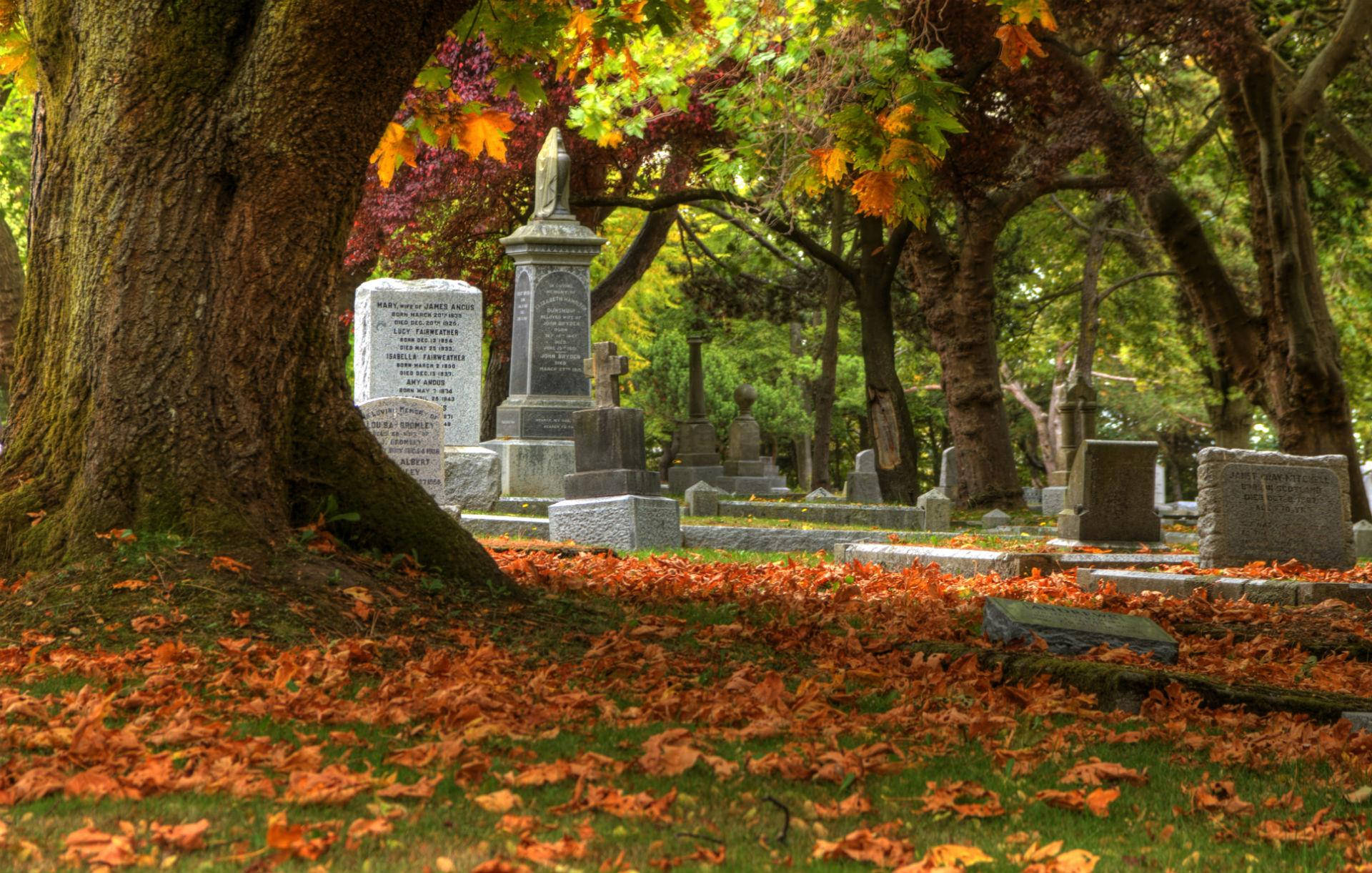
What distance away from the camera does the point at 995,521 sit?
19031 mm

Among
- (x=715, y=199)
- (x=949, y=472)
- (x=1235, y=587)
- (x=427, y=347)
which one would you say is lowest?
(x=1235, y=587)

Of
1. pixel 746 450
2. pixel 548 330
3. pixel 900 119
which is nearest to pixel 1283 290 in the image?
pixel 548 330

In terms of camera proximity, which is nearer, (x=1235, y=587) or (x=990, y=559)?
(x=1235, y=587)

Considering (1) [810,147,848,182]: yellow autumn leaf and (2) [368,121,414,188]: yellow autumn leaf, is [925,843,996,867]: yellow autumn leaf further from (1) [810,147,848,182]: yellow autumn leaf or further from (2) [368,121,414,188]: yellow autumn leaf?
(2) [368,121,414,188]: yellow autumn leaf

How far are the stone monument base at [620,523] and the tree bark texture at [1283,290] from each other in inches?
302

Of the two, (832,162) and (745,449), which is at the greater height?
(832,162)

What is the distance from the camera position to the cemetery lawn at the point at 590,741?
11.4ft

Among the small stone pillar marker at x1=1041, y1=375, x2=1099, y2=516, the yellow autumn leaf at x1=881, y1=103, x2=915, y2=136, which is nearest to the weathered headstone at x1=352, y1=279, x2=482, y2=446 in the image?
the yellow autumn leaf at x1=881, y1=103, x2=915, y2=136

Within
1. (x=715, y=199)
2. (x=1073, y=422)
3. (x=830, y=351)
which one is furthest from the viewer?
(x=830, y=351)

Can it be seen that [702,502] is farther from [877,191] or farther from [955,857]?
[955,857]

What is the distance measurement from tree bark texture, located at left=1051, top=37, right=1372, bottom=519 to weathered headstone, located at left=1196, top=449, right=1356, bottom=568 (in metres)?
4.79

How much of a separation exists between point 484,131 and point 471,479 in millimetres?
7057

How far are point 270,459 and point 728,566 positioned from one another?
5249 millimetres

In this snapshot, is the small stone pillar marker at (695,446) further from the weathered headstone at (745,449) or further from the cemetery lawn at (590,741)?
the cemetery lawn at (590,741)
